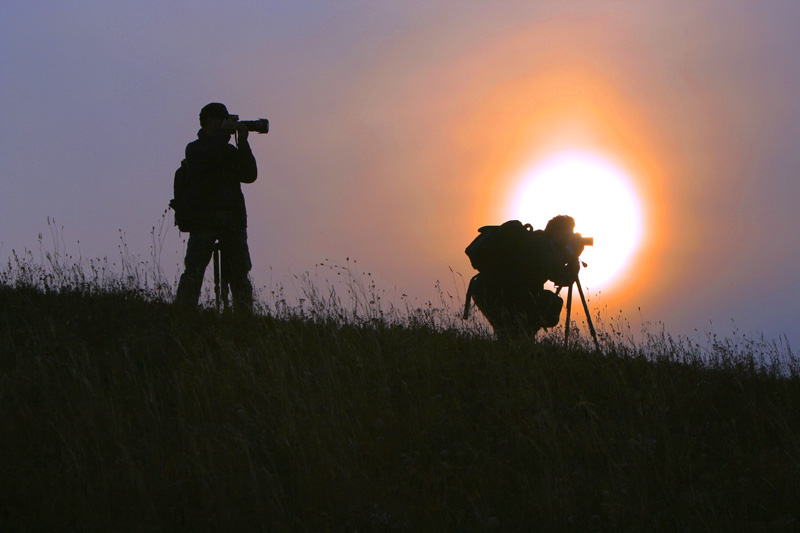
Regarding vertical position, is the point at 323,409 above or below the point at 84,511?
above

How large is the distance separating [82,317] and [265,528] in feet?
13.7

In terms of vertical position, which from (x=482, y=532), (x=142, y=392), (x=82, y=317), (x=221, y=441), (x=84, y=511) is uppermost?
(x=82, y=317)

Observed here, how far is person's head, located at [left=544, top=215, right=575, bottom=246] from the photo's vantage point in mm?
8109

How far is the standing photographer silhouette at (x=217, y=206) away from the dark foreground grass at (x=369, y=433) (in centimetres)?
86

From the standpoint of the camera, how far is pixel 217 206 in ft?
26.3

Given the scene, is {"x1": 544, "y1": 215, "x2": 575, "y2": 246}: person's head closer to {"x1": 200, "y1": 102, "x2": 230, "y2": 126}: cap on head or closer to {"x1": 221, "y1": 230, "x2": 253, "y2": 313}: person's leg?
{"x1": 221, "y1": 230, "x2": 253, "y2": 313}: person's leg

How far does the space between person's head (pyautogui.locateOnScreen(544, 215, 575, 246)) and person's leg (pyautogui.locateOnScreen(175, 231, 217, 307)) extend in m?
3.72

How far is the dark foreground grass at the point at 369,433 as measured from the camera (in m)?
4.32

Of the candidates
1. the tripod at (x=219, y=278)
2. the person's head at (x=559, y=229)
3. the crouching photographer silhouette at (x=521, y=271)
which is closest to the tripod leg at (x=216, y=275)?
the tripod at (x=219, y=278)

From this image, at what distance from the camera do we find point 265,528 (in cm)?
407

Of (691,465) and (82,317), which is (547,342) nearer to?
(691,465)

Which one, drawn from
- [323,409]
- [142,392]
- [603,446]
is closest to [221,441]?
[323,409]

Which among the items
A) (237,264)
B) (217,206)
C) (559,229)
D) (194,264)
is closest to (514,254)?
(559,229)

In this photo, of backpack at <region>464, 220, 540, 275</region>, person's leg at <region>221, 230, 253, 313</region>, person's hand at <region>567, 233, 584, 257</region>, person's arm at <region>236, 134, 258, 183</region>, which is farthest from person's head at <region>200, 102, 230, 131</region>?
person's hand at <region>567, 233, 584, 257</region>
